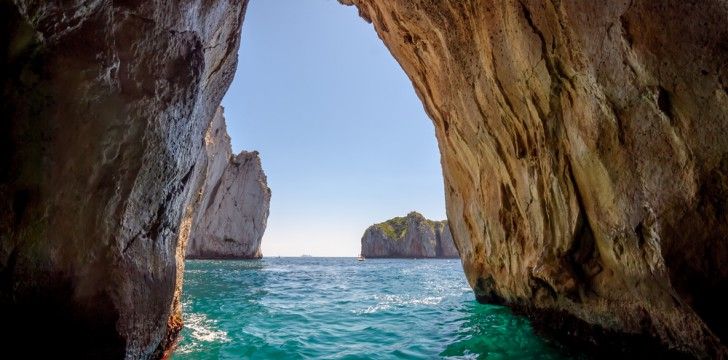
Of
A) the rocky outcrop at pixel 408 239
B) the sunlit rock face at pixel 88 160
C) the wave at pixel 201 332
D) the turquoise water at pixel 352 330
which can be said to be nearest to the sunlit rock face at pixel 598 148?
the turquoise water at pixel 352 330

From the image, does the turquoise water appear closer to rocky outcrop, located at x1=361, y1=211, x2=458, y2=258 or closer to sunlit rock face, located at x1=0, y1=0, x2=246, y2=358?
sunlit rock face, located at x1=0, y1=0, x2=246, y2=358

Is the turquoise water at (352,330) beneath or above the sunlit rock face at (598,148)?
beneath

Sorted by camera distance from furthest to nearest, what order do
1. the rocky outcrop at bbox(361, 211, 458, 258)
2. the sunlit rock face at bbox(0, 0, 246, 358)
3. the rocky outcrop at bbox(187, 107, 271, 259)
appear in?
the rocky outcrop at bbox(361, 211, 458, 258)
the rocky outcrop at bbox(187, 107, 271, 259)
the sunlit rock face at bbox(0, 0, 246, 358)

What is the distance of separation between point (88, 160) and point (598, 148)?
23.0 feet

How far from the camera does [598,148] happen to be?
5.75 m

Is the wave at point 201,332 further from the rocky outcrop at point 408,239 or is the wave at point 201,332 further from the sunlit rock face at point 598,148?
the rocky outcrop at point 408,239

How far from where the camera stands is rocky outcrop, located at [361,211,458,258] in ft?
334

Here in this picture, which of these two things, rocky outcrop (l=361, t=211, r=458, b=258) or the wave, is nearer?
the wave

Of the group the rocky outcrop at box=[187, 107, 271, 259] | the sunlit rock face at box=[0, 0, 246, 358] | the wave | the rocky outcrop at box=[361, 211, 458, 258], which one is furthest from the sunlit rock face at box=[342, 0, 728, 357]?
the rocky outcrop at box=[361, 211, 458, 258]

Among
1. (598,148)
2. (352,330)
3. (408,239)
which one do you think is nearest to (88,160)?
(598,148)

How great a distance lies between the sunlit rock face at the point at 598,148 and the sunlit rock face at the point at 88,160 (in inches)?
228

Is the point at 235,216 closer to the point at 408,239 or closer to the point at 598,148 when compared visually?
the point at 408,239

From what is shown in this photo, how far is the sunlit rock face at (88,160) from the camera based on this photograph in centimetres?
328

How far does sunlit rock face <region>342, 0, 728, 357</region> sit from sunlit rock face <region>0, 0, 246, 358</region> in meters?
5.79
